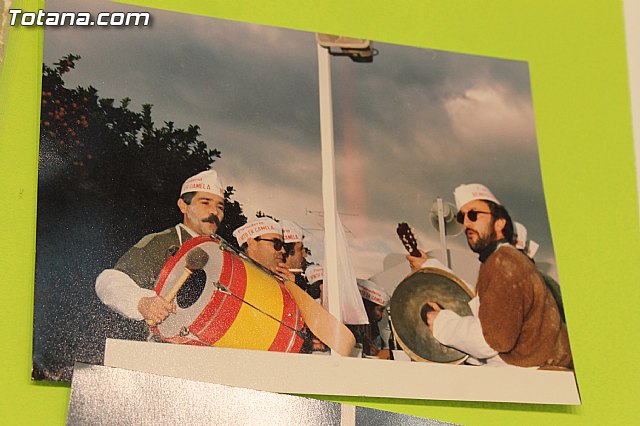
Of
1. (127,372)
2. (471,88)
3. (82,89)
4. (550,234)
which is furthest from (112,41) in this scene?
(550,234)

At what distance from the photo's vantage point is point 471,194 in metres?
1.51

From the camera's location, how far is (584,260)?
1.55 m

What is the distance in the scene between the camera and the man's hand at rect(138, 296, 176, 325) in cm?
124

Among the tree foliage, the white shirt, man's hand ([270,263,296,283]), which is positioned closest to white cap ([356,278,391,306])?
man's hand ([270,263,296,283])

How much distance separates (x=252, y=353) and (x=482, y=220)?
1.59 feet

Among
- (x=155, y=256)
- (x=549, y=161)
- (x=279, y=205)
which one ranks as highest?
(x=549, y=161)

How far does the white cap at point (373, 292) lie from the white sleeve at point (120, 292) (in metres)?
0.34

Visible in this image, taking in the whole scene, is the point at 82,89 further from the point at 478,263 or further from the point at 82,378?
the point at 478,263

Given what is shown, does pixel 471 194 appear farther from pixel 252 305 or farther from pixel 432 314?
pixel 252 305

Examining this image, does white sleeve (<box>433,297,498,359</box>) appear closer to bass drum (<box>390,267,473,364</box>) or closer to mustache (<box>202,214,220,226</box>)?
bass drum (<box>390,267,473,364</box>)

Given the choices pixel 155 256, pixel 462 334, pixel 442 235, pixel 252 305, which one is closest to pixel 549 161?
pixel 442 235

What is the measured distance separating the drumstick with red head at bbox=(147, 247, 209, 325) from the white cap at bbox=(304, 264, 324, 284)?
16cm

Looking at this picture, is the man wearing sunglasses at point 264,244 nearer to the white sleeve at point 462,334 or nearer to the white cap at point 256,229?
the white cap at point 256,229

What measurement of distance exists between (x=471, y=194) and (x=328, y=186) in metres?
0.27
